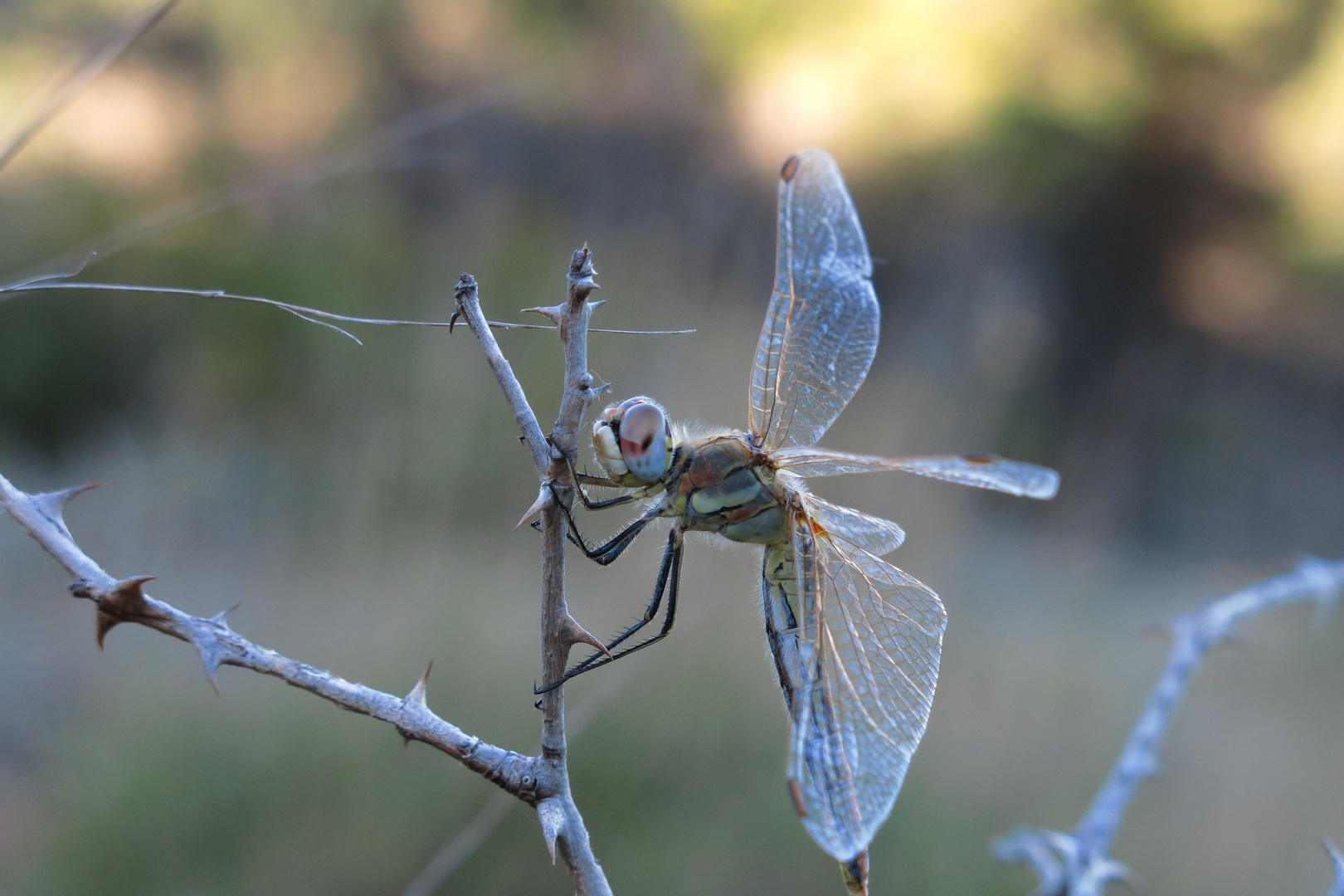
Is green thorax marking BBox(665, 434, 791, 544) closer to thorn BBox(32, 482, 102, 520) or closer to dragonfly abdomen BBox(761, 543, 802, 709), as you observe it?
dragonfly abdomen BBox(761, 543, 802, 709)

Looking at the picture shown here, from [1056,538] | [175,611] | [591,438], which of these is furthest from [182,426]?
[1056,538]

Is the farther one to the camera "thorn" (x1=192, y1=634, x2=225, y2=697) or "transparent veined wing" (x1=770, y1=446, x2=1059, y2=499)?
"transparent veined wing" (x1=770, y1=446, x2=1059, y2=499)

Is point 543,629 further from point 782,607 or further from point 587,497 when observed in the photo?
point 782,607

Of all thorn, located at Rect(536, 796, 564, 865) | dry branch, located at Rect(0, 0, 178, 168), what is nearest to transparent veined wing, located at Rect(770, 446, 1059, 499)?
thorn, located at Rect(536, 796, 564, 865)

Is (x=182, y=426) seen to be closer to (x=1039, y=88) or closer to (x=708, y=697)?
(x=708, y=697)

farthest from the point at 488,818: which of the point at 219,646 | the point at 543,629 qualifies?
the point at 219,646

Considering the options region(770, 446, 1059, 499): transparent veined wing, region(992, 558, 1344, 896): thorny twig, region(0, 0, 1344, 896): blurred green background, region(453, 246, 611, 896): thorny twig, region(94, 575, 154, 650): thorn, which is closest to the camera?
region(94, 575, 154, 650): thorn

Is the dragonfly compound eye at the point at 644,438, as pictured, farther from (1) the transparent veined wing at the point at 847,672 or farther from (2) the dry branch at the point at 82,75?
(2) the dry branch at the point at 82,75
